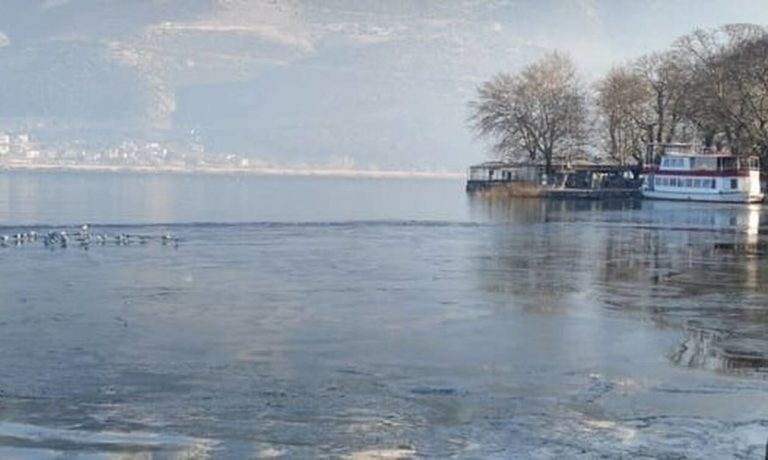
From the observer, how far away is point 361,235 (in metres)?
45.3

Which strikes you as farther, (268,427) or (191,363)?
(191,363)

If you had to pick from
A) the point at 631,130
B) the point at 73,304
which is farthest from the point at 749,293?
the point at 631,130

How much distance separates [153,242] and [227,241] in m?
2.69

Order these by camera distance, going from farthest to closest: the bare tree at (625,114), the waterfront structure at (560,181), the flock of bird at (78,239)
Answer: the bare tree at (625,114) → the waterfront structure at (560,181) → the flock of bird at (78,239)

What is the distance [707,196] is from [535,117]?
24.9 metres

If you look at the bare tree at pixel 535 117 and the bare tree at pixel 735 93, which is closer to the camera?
the bare tree at pixel 735 93

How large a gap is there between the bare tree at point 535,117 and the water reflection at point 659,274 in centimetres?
4919

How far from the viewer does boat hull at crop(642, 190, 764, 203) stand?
81.1m

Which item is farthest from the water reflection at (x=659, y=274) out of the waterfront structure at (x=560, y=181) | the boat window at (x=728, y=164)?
the waterfront structure at (x=560, y=181)

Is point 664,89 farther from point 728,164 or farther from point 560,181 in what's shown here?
point 728,164

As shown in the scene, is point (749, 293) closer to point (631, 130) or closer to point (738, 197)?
point (738, 197)

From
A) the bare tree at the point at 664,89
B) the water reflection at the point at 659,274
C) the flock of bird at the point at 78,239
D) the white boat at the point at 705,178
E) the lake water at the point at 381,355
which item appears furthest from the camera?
the bare tree at the point at 664,89

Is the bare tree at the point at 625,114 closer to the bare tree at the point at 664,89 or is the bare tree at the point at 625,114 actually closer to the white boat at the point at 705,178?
the bare tree at the point at 664,89

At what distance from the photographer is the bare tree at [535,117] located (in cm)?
10600
